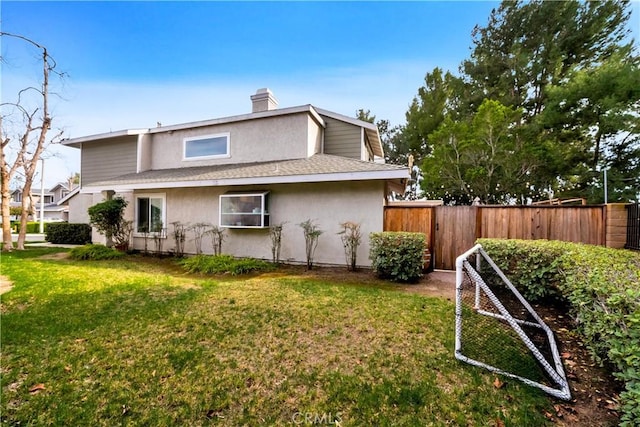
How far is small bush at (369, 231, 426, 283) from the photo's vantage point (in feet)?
18.8

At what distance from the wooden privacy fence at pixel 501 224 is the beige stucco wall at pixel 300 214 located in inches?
25.2

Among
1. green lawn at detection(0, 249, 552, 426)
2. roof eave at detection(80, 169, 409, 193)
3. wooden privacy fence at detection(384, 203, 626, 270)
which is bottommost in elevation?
green lawn at detection(0, 249, 552, 426)

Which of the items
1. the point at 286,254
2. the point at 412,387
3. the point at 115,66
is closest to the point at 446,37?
the point at 286,254

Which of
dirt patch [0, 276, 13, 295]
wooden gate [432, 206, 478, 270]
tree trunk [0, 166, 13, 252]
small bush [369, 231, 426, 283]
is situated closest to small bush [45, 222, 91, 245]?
tree trunk [0, 166, 13, 252]

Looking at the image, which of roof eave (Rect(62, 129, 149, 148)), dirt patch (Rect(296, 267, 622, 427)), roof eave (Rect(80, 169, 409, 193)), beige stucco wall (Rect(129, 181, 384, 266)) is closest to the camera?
dirt patch (Rect(296, 267, 622, 427))

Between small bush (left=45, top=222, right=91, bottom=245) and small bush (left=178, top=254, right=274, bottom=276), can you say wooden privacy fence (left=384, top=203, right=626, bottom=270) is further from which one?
small bush (left=45, top=222, right=91, bottom=245)

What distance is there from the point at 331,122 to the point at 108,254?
8.46m

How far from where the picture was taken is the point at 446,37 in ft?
30.0

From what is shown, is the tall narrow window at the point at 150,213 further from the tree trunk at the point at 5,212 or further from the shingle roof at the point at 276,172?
the tree trunk at the point at 5,212

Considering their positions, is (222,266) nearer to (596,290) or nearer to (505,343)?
(505,343)

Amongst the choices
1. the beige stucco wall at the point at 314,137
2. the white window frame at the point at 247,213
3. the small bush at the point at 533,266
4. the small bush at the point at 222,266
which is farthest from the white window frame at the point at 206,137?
the small bush at the point at 533,266

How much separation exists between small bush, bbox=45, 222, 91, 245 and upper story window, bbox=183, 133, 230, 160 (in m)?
6.58

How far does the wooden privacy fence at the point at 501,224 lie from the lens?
592 cm

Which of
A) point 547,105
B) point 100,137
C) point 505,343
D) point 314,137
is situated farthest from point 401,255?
point 547,105
